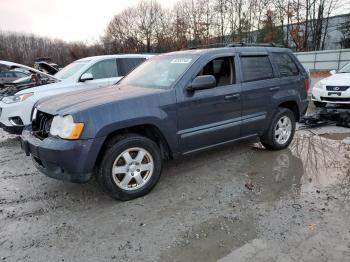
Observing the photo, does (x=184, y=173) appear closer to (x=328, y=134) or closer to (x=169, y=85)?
(x=169, y=85)

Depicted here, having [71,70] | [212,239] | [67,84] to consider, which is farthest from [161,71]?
[71,70]

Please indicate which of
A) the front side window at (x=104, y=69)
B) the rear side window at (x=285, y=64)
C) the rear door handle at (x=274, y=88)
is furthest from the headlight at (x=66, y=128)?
the front side window at (x=104, y=69)

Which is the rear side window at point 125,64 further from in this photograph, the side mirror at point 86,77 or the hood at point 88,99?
the hood at point 88,99

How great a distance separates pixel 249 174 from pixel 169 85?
174cm

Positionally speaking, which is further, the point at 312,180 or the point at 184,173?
the point at 184,173

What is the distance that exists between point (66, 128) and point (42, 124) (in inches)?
29.1

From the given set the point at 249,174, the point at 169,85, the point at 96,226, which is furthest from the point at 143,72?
the point at 96,226

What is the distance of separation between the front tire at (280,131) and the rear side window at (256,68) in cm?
73

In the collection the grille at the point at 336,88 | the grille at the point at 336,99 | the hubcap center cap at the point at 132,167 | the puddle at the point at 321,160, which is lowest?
the puddle at the point at 321,160

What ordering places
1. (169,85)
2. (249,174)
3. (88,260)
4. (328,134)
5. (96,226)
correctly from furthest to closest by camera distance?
1. (328,134)
2. (249,174)
3. (169,85)
4. (96,226)
5. (88,260)

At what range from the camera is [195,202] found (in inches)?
147

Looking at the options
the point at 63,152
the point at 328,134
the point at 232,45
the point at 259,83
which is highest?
the point at 232,45

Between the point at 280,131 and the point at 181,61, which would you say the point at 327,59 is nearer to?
the point at 280,131

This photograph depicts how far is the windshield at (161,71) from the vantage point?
4.28 meters
